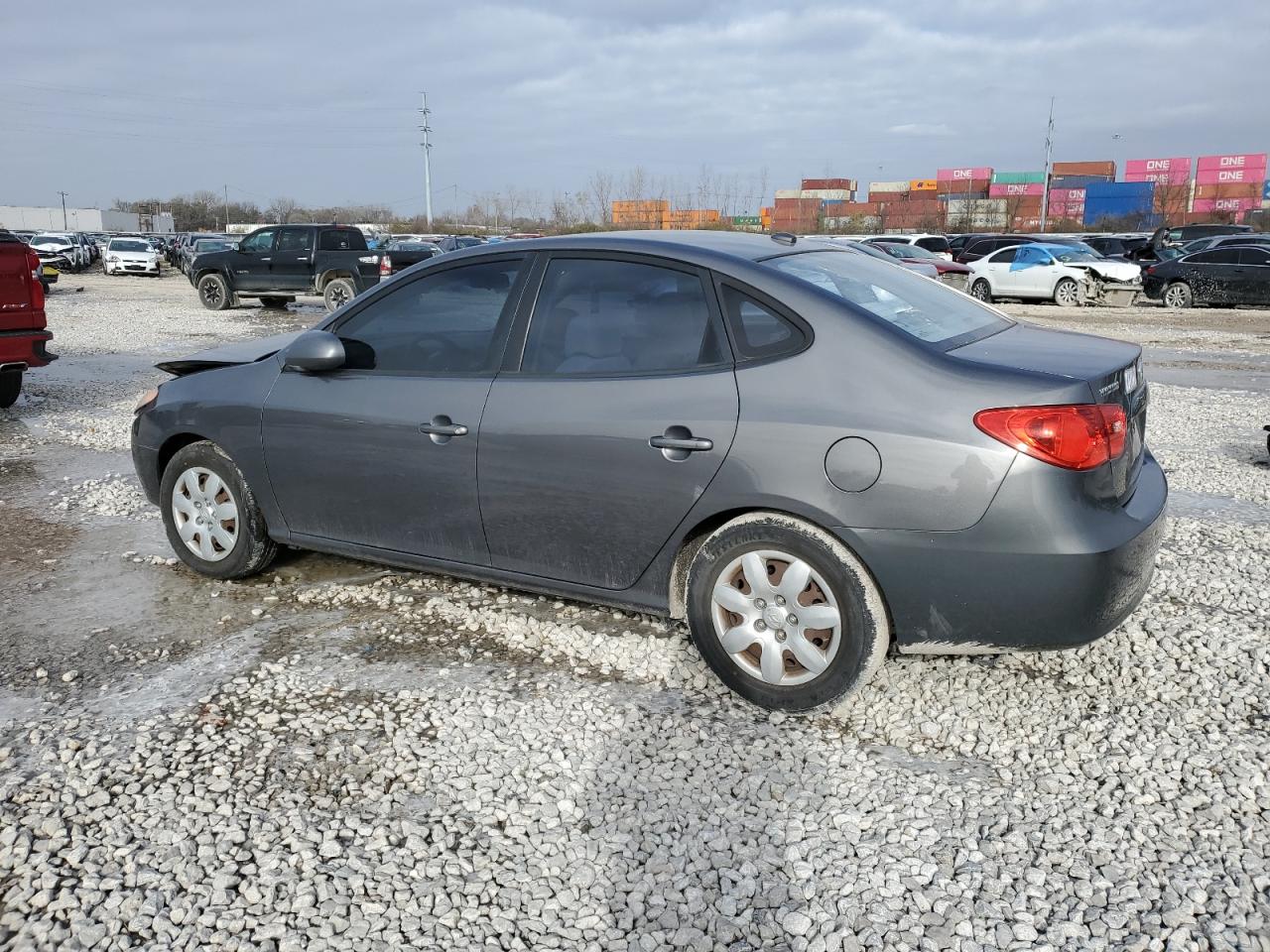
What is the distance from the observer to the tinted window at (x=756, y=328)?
3.49m

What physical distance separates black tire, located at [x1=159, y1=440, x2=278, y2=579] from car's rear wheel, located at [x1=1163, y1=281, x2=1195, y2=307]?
23852 millimetres

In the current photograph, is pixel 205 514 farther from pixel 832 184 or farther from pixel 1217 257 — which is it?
pixel 832 184

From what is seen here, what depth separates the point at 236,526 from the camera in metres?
4.81

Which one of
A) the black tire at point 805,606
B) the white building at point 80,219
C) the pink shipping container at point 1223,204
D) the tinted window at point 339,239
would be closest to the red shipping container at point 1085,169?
the pink shipping container at point 1223,204

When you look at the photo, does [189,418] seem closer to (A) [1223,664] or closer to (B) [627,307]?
(B) [627,307]

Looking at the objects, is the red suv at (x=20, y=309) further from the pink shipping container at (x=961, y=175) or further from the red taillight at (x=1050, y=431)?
the pink shipping container at (x=961, y=175)

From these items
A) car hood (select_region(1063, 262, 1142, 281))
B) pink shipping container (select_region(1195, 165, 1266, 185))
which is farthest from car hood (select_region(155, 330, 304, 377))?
pink shipping container (select_region(1195, 165, 1266, 185))

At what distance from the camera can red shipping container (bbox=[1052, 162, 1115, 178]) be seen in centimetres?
9144

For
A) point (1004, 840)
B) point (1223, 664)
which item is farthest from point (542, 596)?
point (1223, 664)

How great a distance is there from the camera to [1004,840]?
2.83 metres

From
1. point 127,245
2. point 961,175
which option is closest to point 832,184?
point 961,175

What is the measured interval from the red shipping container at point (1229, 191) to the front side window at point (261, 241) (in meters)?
72.7

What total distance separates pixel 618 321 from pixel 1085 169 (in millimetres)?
102307

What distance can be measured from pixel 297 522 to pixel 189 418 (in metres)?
0.78
